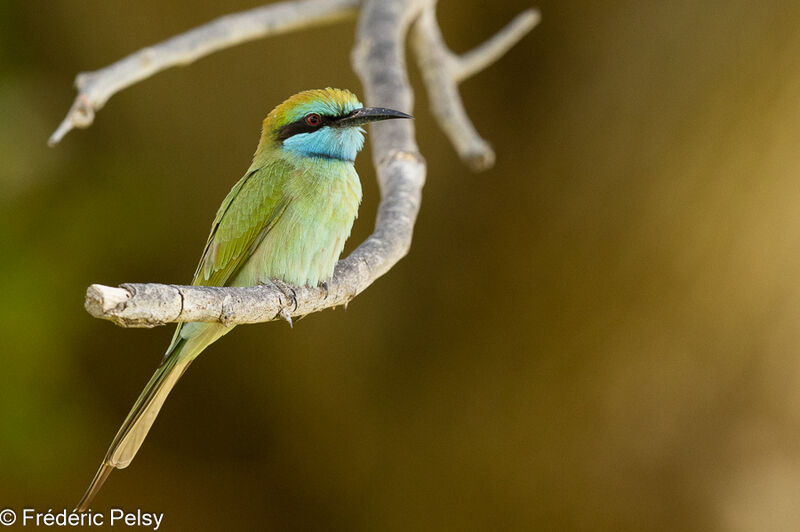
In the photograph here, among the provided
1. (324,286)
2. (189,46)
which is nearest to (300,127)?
(324,286)

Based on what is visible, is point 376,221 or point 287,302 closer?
point 287,302

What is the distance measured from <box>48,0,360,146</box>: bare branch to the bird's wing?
0.44 meters

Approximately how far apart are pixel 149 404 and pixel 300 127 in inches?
25.5

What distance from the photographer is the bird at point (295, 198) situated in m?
1.75

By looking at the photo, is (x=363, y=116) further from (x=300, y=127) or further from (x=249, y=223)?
(x=249, y=223)

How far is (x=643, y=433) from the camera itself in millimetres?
3201

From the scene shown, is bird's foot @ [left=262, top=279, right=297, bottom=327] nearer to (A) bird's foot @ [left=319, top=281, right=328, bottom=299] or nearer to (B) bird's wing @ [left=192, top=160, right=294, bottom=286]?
(A) bird's foot @ [left=319, top=281, right=328, bottom=299]

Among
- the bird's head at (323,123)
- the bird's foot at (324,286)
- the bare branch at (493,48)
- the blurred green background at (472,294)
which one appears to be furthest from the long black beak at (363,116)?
the blurred green background at (472,294)

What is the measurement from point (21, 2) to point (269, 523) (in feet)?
7.70

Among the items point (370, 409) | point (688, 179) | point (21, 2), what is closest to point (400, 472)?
point (370, 409)

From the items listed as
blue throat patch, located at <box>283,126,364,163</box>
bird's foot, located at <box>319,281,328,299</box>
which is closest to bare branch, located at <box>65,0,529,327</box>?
bird's foot, located at <box>319,281,328,299</box>

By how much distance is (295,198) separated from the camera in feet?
5.93

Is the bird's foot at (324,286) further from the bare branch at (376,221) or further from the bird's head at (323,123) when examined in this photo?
the bird's head at (323,123)

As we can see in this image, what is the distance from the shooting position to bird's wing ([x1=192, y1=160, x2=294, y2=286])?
182 centimetres
